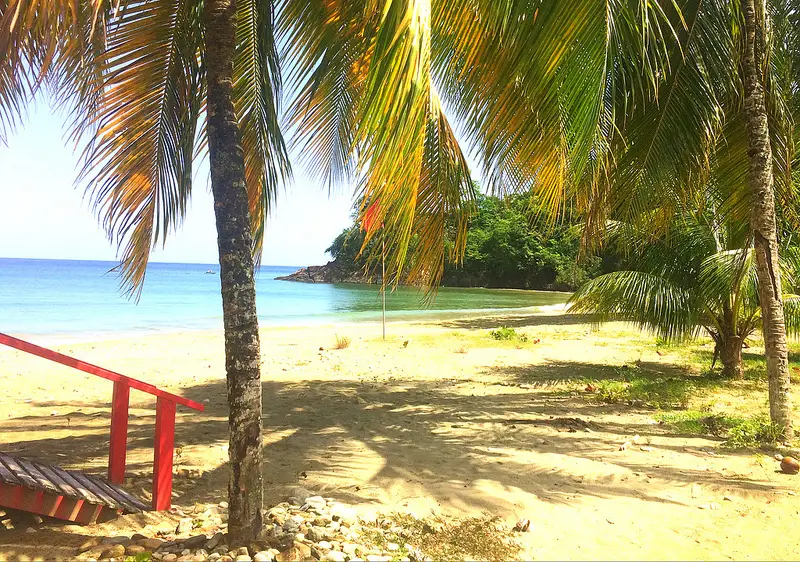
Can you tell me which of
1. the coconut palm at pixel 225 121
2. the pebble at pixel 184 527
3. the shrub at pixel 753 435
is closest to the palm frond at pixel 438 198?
the coconut palm at pixel 225 121

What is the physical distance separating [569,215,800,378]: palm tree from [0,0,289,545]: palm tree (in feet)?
15.1

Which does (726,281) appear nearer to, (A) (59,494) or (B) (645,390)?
(B) (645,390)

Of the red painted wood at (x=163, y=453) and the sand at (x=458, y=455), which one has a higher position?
the red painted wood at (x=163, y=453)

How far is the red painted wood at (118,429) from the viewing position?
126 inches

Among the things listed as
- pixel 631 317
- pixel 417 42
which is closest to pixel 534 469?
pixel 417 42

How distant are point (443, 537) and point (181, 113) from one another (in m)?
3.32

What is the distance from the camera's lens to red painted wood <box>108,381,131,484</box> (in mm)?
3193

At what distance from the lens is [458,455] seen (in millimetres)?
4512

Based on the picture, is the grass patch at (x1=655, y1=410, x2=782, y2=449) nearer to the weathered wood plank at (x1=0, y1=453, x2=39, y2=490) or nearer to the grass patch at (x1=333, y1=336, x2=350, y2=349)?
the weathered wood plank at (x1=0, y1=453, x2=39, y2=490)

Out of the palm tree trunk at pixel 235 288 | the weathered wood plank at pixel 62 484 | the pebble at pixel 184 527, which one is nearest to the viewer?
the palm tree trunk at pixel 235 288

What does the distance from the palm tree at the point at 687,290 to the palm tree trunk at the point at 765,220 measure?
4.77 ft

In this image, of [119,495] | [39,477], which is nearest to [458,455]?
[119,495]

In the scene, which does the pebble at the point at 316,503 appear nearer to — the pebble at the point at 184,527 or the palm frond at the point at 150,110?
the pebble at the point at 184,527

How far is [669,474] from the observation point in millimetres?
4016
